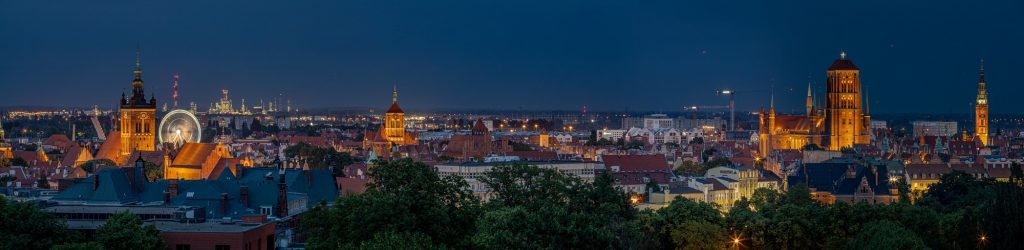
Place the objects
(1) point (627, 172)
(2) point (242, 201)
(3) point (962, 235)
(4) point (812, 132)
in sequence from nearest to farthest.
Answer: (3) point (962, 235) → (2) point (242, 201) → (1) point (627, 172) → (4) point (812, 132)

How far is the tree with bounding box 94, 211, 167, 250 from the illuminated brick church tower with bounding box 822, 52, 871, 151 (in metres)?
128

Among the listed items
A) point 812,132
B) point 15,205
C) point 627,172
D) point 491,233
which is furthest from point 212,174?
Answer: point 812,132

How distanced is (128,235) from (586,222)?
585 inches

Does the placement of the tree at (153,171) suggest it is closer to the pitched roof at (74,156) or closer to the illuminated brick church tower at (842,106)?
the pitched roof at (74,156)

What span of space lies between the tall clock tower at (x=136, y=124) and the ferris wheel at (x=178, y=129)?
8469 millimetres

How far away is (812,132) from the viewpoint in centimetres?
16638

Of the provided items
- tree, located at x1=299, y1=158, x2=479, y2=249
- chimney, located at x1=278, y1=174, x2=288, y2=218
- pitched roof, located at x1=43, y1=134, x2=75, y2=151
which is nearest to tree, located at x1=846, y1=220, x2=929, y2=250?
tree, located at x1=299, y1=158, x2=479, y2=249

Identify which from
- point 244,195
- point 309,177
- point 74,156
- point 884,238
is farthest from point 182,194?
point 74,156

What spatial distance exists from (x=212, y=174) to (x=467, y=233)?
42.6 meters

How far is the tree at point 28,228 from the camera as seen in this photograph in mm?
43844

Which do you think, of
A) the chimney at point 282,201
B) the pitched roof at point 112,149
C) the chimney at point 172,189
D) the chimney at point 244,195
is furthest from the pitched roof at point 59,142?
the chimney at point 244,195

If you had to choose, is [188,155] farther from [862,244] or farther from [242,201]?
[862,244]

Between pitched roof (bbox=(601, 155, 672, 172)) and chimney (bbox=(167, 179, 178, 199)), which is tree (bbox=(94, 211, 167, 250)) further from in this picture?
pitched roof (bbox=(601, 155, 672, 172))

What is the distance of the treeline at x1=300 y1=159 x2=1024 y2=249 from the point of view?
4212cm
